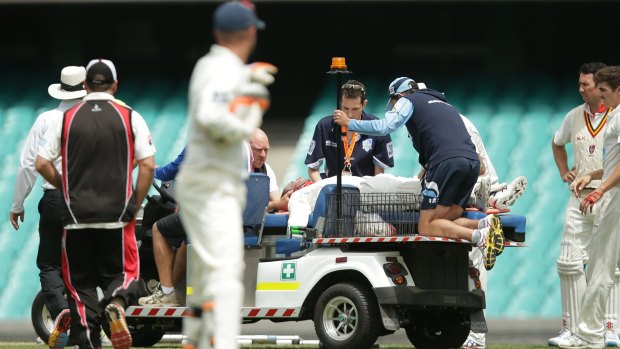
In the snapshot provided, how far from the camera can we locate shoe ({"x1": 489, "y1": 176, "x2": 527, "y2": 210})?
1120 cm

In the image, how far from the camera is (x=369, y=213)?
1062 cm

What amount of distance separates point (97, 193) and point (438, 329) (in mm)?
3690

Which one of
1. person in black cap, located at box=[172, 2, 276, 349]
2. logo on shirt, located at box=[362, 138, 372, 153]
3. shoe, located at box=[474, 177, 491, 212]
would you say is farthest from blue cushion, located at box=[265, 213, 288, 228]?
person in black cap, located at box=[172, 2, 276, 349]

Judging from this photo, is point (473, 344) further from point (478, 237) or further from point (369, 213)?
point (478, 237)

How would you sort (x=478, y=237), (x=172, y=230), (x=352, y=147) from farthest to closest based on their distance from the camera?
1. (x=352, y=147)
2. (x=172, y=230)
3. (x=478, y=237)

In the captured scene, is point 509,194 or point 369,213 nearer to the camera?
point 369,213

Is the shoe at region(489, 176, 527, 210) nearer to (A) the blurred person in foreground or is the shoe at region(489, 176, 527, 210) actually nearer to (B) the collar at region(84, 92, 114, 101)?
(A) the blurred person in foreground

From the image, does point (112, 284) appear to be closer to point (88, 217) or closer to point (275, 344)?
point (88, 217)

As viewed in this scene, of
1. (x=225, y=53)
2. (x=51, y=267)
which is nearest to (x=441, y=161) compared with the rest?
(x=51, y=267)

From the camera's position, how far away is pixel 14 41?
71.1ft

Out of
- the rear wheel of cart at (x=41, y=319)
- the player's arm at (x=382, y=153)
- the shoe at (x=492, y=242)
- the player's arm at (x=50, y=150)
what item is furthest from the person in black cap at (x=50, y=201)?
the shoe at (x=492, y=242)

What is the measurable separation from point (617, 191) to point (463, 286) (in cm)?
157

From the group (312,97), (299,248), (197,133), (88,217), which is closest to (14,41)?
(312,97)

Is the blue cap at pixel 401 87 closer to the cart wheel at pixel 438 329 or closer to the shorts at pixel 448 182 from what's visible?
the shorts at pixel 448 182
